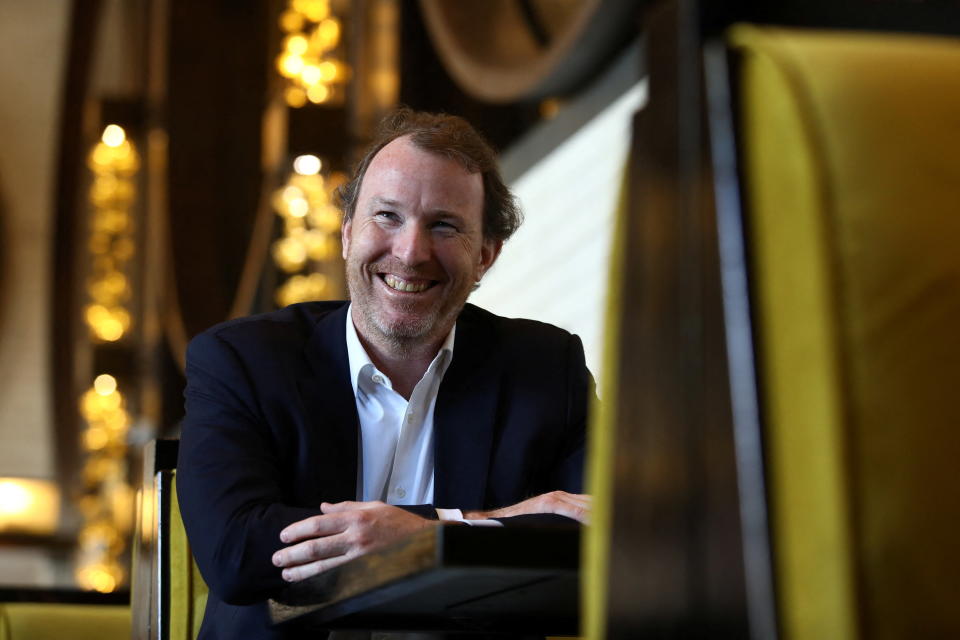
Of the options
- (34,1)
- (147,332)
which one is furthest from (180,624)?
(34,1)

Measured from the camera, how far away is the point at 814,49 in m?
0.67

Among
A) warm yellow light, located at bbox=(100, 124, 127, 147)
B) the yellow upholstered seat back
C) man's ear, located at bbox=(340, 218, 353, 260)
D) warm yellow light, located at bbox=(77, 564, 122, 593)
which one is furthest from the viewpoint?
warm yellow light, located at bbox=(77, 564, 122, 593)

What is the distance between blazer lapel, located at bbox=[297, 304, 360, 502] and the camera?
1.76m

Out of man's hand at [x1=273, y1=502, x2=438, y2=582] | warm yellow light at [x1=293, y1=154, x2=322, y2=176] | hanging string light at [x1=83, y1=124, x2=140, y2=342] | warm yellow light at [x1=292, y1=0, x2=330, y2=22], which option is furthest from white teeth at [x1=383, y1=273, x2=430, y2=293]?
hanging string light at [x1=83, y1=124, x2=140, y2=342]

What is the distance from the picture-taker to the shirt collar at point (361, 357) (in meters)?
1.93

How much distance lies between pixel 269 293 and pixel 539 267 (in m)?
2.06

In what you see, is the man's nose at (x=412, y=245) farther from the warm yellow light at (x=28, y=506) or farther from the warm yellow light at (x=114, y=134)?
the warm yellow light at (x=28, y=506)

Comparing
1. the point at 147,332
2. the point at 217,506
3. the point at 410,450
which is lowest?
the point at 217,506

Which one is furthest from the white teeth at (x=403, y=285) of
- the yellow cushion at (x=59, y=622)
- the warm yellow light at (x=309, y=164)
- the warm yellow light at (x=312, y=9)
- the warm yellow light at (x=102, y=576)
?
the warm yellow light at (x=102, y=576)

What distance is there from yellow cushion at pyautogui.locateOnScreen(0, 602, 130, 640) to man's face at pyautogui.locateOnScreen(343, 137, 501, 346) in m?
0.95

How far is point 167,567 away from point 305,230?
3416 mm

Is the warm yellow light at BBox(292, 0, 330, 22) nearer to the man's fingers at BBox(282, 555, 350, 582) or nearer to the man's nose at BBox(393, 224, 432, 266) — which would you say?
the man's nose at BBox(393, 224, 432, 266)

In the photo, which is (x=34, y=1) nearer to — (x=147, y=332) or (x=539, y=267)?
(x=147, y=332)

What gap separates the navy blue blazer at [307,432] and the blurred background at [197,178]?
A: 376 millimetres
